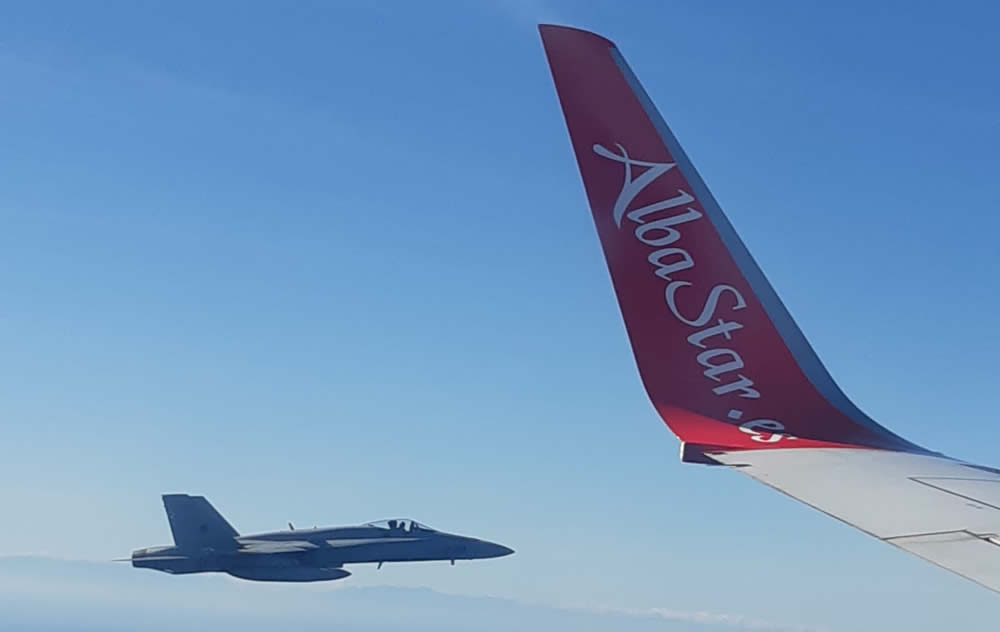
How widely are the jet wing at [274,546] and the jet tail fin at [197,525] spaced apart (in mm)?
717

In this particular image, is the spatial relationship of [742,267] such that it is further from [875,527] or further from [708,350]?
[875,527]

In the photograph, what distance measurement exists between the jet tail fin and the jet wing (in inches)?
28.2

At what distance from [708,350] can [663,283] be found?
0.37 m

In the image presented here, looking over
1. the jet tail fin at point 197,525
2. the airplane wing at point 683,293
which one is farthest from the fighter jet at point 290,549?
the airplane wing at point 683,293

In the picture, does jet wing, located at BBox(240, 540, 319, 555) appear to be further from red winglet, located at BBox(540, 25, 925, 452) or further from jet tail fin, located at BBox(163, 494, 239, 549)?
red winglet, located at BBox(540, 25, 925, 452)

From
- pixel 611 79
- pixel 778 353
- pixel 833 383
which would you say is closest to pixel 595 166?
pixel 611 79

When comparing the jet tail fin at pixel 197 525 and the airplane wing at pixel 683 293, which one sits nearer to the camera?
the airplane wing at pixel 683 293

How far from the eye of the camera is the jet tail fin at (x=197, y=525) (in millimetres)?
48344

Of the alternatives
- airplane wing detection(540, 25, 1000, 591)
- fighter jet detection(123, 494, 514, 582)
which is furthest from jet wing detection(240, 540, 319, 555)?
airplane wing detection(540, 25, 1000, 591)

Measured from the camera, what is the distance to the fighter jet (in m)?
46.8

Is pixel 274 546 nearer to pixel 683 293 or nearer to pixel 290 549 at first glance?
pixel 290 549

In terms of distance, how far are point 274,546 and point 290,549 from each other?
1.25m

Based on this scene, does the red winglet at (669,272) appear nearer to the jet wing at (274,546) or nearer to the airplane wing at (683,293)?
the airplane wing at (683,293)

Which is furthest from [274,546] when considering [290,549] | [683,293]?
[683,293]
